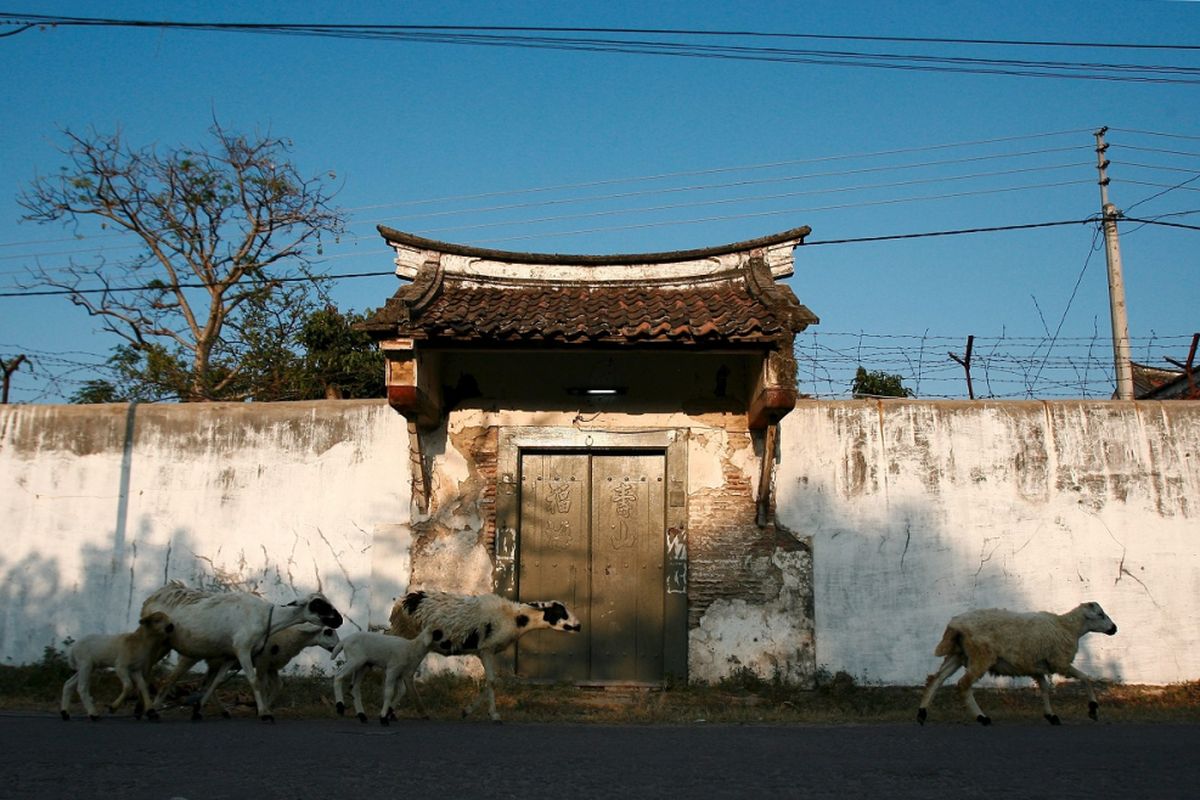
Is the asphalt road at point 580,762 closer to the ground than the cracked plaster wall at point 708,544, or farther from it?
closer to the ground

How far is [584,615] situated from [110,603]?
17.8ft

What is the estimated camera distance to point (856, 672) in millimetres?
11594

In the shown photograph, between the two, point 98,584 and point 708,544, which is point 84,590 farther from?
point 708,544

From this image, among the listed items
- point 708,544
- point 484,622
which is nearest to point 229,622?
point 484,622

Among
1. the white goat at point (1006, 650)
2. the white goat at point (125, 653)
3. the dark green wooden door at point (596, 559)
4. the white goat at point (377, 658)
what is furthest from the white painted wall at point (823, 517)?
the white goat at point (125, 653)

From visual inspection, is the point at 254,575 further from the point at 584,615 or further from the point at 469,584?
the point at 584,615

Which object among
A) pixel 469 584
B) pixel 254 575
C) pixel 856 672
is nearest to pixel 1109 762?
pixel 856 672

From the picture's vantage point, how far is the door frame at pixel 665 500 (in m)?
11.7

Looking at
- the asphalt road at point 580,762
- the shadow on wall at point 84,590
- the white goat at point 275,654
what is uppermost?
the shadow on wall at point 84,590

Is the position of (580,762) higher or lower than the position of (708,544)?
lower

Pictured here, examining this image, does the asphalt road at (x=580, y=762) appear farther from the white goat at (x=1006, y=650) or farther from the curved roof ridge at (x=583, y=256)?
the curved roof ridge at (x=583, y=256)

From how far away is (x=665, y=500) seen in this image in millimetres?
12008

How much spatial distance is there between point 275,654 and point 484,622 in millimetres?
1986

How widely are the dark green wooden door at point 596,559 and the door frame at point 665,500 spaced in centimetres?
9
